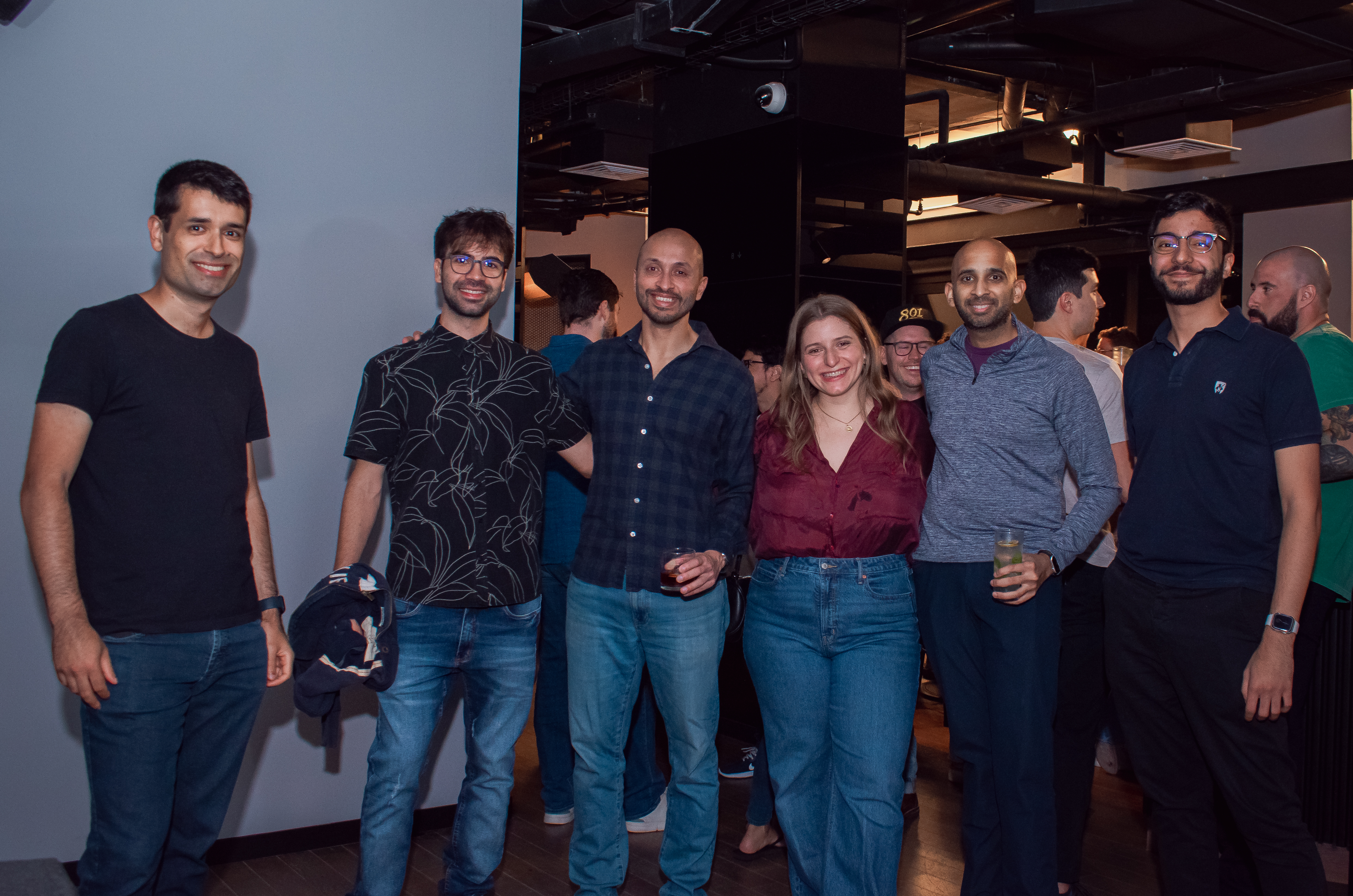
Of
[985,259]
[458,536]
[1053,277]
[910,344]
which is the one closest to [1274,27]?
[1053,277]

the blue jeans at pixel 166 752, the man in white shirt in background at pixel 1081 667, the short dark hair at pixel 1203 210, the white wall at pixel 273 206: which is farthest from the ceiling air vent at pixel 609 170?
the blue jeans at pixel 166 752

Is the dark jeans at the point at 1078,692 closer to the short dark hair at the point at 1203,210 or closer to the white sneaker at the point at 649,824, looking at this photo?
the short dark hair at the point at 1203,210

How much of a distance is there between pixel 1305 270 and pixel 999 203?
613 cm

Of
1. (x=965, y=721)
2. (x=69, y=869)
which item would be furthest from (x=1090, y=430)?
(x=69, y=869)

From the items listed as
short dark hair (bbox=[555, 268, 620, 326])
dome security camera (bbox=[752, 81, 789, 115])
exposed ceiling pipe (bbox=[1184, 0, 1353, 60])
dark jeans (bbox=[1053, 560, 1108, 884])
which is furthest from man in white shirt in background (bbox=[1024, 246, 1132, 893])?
exposed ceiling pipe (bbox=[1184, 0, 1353, 60])

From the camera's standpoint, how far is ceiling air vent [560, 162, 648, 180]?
7.53 metres

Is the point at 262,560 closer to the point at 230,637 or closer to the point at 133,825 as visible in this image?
the point at 230,637

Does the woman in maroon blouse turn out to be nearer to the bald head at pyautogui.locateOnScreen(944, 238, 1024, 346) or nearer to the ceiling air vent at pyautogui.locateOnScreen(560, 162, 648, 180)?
the bald head at pyautogui.locateOnScreen(944, 238, 1024, 346)

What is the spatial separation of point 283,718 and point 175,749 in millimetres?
1140

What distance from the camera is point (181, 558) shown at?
2.16 metres

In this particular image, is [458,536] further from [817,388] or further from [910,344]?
[910,344]

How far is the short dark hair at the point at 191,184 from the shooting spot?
2.22 meters

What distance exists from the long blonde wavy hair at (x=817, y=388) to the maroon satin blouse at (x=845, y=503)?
0.07 ft

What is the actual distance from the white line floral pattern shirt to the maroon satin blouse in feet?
2.08
